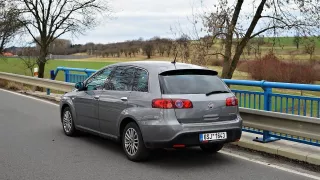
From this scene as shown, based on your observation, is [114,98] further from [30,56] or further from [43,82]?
[30,56]

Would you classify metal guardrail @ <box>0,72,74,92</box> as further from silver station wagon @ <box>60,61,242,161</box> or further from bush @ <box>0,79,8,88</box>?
silver station wagon @ <box>60,61,242,161</box>

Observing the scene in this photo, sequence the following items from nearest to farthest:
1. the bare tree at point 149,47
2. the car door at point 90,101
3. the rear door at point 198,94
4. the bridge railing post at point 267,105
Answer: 1. the rear door at point 198,94
2. the bridge railing post at point 267,105
3. the car door at point 90,101
4. the bare tree at point 149,47

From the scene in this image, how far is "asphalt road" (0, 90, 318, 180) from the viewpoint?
572 centimetres

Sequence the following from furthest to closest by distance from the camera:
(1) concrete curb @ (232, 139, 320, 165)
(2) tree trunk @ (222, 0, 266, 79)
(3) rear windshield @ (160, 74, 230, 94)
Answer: (2) tree trunk @ (222, 0, 266, 79), (1) concrete curb @ (232, 139, 320, 165), (3) rear windshield @ (160, 74, 230, 94)

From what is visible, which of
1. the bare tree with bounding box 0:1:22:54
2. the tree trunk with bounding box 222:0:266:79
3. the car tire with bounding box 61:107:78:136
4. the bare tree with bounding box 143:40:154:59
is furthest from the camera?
the bare tree with bounding box 143:40:154:59

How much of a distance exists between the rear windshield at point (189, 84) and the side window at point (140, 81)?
0.99 feet

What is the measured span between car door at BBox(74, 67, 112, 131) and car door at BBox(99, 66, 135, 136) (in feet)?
0.69

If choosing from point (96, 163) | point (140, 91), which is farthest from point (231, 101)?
point (96, 163)

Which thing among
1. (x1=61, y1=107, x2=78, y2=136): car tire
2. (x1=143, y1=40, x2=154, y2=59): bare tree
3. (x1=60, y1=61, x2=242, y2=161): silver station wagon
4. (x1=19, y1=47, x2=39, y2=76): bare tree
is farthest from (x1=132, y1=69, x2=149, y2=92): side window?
(x1=143, y1=40, x2=154, y2=59): bare tree

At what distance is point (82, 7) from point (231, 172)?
20.7m

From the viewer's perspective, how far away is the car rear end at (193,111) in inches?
235

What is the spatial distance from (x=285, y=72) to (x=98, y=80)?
29194 millimetres

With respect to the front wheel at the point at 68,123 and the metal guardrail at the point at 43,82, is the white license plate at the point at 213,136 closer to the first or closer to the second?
the front wheel at the point at 68,123

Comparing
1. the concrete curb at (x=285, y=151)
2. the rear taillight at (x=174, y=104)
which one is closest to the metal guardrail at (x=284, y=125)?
the concrete curb at (x=285, y=151)
